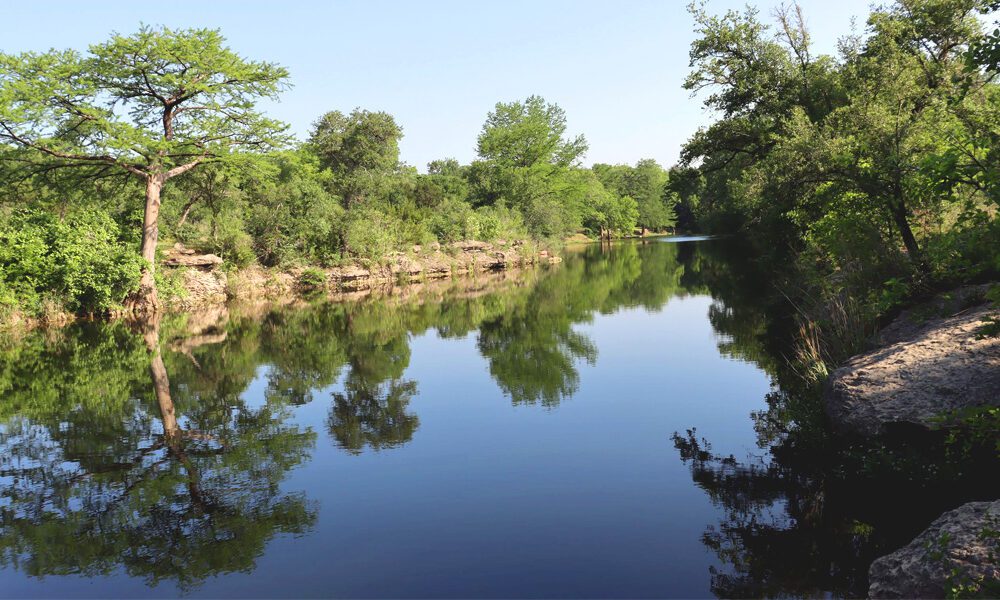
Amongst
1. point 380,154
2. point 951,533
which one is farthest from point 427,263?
point 951,533

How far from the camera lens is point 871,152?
508 inches

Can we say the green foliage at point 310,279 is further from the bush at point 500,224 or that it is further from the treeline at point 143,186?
the bush at point 500,224

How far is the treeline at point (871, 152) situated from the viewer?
257 inches

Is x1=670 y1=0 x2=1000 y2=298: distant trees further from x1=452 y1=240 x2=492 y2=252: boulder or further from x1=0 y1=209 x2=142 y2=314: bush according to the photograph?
x1=0 y1=209 x2=142 y2=314: bush

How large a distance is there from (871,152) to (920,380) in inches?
274

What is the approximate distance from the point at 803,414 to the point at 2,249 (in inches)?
989

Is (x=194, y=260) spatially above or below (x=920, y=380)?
above

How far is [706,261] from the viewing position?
5034 centimetres

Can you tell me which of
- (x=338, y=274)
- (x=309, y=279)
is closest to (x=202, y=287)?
(x=309, y=279)

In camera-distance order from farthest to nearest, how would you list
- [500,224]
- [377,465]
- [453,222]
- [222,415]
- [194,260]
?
[500,224], [453,222], [194,260], [222,415], [377,465]

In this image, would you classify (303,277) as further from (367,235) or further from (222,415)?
(222,415)

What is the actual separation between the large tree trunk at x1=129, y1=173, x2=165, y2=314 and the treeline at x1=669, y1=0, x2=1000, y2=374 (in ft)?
78.7

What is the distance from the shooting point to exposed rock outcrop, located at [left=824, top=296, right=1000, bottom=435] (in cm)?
733

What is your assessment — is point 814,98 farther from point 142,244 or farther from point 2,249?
point 2,249
